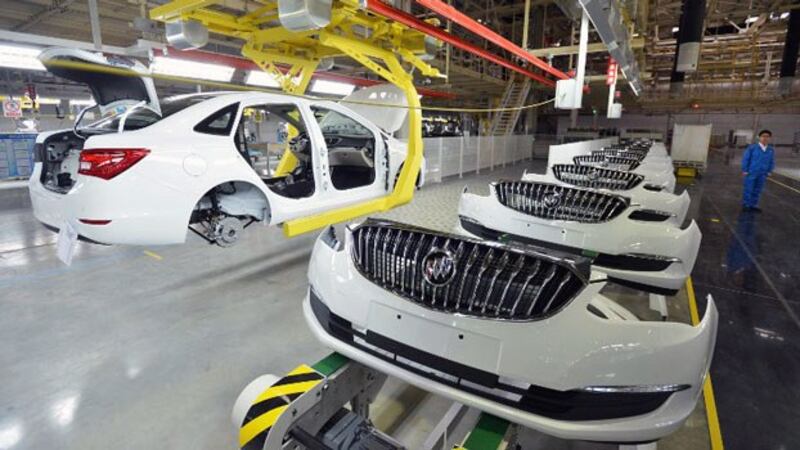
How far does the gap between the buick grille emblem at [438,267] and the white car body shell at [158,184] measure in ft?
6.91

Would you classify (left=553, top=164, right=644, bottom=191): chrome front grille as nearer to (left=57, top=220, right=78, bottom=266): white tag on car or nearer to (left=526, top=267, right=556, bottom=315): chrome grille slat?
(left=526, top=267, right=556, bottom=315): chrome grille slat

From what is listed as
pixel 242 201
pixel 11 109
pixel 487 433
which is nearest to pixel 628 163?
pixel 242 201

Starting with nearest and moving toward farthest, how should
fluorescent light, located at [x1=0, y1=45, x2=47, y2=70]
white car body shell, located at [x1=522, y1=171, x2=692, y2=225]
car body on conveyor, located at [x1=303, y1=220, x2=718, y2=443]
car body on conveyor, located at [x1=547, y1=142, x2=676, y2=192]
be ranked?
1. car body on conveyor, located at [x1=303, y1=220, x2=718, y2=443]
2. white car body shell, located at [x1=522, y1=171, x2=692, y2=225]
3. car body on conveyor, located at [x1=547, y1=142, x2=676, y2=192]
4. fluorescent light, located at [x1=0, y1=45, x2=47, y2=70]

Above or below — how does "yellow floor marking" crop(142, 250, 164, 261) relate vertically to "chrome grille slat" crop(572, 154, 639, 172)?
below

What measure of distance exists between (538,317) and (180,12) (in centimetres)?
424

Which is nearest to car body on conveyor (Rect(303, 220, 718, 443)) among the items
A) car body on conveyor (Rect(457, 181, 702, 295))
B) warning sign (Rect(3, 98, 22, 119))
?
car body on conveyor (Rect(457, 181, 702, 295))

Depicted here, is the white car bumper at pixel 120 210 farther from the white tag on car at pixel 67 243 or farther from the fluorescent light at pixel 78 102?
the fluorescent light at pixel 78 102

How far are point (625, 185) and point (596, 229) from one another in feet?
5.09

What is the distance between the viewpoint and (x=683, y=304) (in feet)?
10.8

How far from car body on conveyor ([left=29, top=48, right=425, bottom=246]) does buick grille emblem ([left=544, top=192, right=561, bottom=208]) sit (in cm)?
199

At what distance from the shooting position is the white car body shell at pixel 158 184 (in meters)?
2.56

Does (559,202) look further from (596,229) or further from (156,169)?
(156,169)

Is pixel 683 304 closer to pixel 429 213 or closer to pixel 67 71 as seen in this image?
pixel 429 213

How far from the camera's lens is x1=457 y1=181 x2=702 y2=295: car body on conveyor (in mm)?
2566
